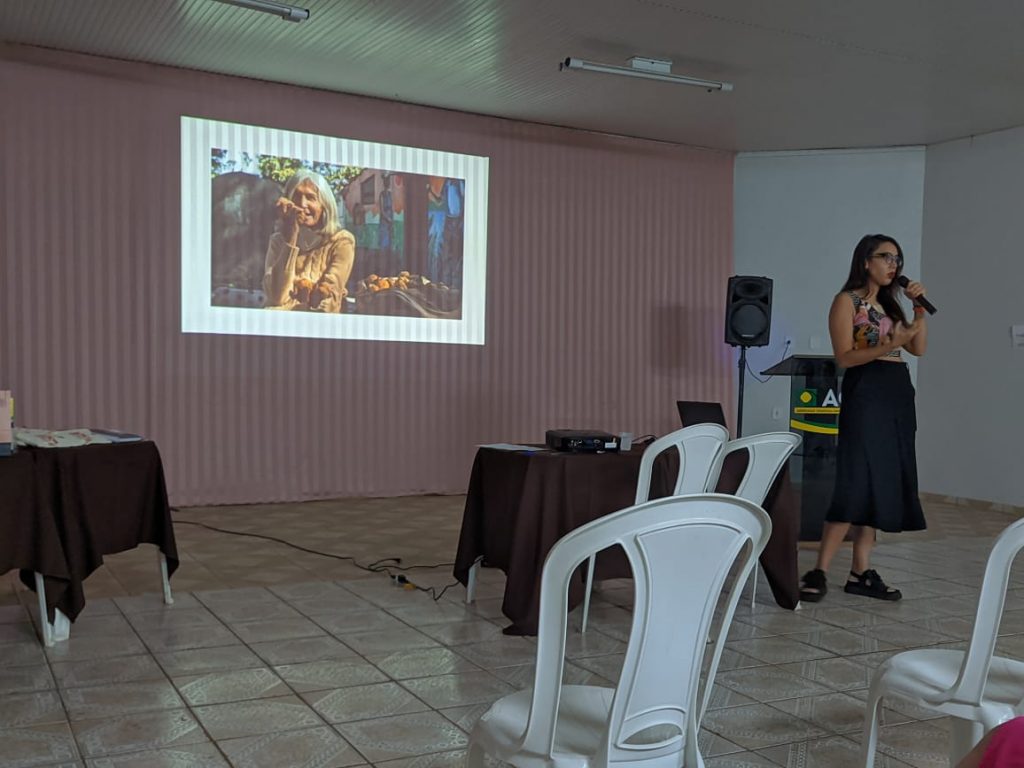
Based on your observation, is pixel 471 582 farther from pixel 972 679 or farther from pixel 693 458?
pixel 972 679

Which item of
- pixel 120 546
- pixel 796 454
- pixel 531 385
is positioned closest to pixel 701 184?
pixel 531 385

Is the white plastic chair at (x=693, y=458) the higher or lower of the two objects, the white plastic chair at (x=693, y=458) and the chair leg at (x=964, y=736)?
the higher

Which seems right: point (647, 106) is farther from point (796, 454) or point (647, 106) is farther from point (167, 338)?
point (167, 338)

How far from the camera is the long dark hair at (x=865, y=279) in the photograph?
398cm

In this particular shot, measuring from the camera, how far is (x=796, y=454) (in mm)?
5262

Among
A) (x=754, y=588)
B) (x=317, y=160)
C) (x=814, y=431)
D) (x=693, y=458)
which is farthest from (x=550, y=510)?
(x=317, y=160)

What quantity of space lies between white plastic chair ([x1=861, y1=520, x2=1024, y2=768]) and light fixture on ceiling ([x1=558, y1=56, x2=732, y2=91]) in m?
4.52

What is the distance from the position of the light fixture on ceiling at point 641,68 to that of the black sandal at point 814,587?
3.33 meters

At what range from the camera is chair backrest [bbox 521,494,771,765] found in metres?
1.43

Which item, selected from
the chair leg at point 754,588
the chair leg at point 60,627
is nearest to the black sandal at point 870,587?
the chair leg at point 754,588

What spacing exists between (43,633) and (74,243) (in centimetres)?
356

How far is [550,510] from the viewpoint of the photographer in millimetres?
3387

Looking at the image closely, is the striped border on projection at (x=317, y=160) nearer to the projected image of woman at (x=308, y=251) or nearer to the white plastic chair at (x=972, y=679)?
the projected image of woman at (x=308, y=251)

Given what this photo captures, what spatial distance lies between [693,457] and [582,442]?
43 cm
